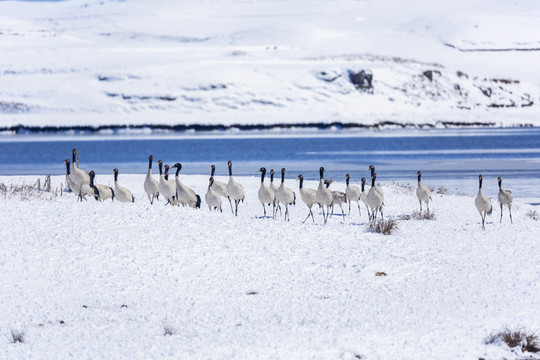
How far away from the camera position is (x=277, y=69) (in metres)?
114

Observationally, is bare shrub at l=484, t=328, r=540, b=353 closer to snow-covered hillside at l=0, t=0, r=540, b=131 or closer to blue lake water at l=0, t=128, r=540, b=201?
blue lake water at l=0, t=128, r=540, b=201

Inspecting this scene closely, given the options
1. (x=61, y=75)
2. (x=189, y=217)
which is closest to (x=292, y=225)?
(x=189, y=217)

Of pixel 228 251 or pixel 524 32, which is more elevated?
pixel 524 32

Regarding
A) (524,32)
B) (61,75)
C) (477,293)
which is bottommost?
(477,293)

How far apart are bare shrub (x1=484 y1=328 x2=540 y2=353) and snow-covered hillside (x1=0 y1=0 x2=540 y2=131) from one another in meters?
80.8

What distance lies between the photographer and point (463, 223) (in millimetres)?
17906

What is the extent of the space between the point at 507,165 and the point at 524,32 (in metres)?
116

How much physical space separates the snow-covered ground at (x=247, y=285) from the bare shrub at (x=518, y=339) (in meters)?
0.12

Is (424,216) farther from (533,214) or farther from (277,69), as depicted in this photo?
(277,69)

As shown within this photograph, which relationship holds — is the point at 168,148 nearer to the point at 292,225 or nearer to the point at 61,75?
the point at 292,225

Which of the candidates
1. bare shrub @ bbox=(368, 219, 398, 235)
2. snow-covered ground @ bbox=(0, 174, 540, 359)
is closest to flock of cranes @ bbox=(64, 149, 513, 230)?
snow-covered ground @ bbox=(0, 174, 540, 359)

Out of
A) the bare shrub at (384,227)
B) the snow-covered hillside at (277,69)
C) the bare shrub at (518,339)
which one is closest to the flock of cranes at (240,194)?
the bare shrub at (384,227)

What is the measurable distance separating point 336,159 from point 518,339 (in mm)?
34609

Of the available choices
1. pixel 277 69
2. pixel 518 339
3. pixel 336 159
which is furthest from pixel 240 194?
pixel 277 69
